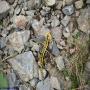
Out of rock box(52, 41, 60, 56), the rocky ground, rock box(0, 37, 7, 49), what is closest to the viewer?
the rocky ground

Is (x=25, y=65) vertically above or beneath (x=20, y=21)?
beneath

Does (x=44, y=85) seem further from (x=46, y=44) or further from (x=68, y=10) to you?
(x=68, y=10)

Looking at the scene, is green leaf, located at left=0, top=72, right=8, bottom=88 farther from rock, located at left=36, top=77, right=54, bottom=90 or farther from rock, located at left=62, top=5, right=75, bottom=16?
rock, located at left=62, top=5, right=75, bottom=16

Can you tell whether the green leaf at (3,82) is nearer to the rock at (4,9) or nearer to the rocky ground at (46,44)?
the rocky ground at (46,44)

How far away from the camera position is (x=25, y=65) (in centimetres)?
299

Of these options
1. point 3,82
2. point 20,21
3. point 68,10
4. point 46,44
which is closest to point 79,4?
point 68,10

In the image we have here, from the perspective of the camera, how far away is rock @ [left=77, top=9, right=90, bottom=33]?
9.70 feet

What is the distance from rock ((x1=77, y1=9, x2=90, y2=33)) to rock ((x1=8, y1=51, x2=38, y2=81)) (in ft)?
1.67

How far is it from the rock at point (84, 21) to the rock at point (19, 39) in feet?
1.61

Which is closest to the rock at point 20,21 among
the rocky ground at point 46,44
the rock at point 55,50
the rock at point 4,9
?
the rocky ground at point 46,44

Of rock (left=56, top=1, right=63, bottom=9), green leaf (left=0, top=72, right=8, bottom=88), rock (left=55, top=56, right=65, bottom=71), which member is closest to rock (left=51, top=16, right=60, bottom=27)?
rock (left=56, top=1, right=63, bottom=9)

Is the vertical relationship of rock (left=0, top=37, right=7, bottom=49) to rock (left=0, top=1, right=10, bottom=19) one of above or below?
below

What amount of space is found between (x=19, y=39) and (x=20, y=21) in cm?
18

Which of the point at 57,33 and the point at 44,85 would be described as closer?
the point at 44,85
